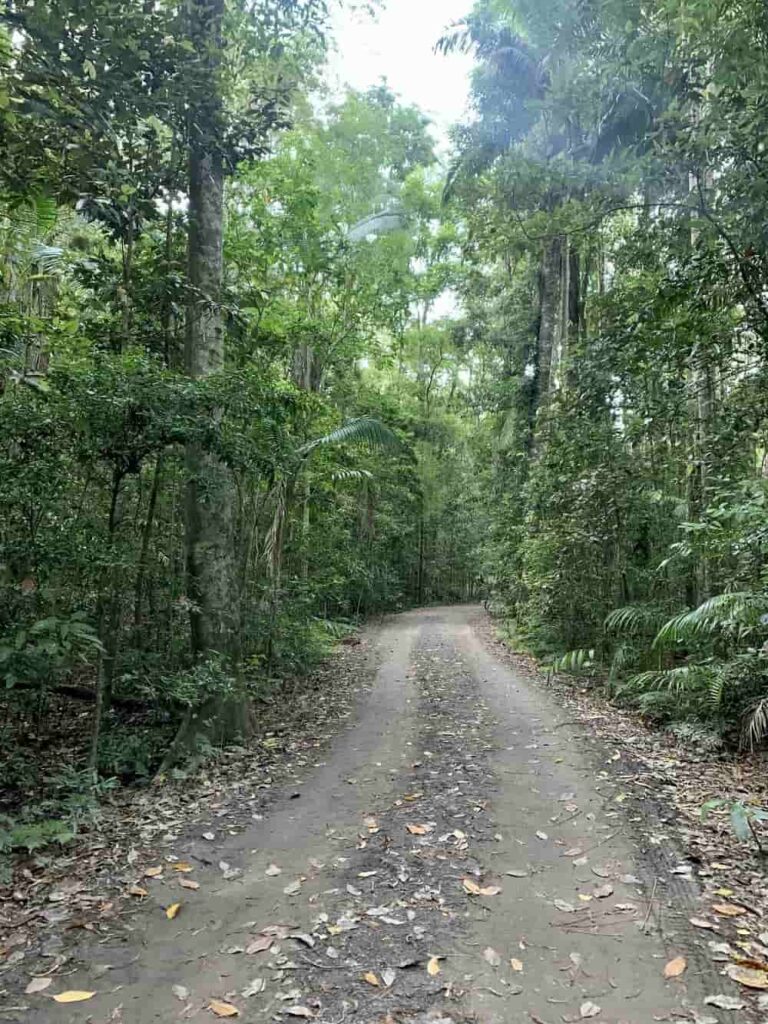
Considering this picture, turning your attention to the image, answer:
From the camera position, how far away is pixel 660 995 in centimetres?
265

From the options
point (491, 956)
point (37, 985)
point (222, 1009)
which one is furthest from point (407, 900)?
point (37, 985)

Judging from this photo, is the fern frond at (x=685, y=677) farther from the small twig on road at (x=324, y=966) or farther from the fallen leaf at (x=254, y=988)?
the fallen leaf at (x=254, y=988)

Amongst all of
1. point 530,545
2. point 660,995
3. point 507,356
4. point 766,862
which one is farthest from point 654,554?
point 507,356

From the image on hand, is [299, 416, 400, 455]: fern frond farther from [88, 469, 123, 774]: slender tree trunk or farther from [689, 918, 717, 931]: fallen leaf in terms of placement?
[689, 918, 717, 931]: fallen leaf

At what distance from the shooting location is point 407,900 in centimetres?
348

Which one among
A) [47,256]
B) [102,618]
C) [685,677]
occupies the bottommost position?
[685,677]

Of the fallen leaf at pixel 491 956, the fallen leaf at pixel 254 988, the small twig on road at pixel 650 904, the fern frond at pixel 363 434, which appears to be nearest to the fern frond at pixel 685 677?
the small twig on road at pixel 650 904

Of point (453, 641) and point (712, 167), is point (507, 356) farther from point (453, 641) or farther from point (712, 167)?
point (712, 167)

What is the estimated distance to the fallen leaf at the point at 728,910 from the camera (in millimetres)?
3260

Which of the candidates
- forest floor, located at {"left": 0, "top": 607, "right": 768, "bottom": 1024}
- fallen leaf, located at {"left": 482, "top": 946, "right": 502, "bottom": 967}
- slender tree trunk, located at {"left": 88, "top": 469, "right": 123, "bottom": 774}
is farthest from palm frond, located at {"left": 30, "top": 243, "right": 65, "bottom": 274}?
fallen leaf, located at {"left": 482, "top": 946, "right": 502, "bottom": 967}

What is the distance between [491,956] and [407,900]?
2.12 ft

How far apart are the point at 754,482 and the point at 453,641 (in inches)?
403

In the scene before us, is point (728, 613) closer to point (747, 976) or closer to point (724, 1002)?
point (747, 976)

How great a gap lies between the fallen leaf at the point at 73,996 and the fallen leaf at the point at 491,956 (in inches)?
67.6
